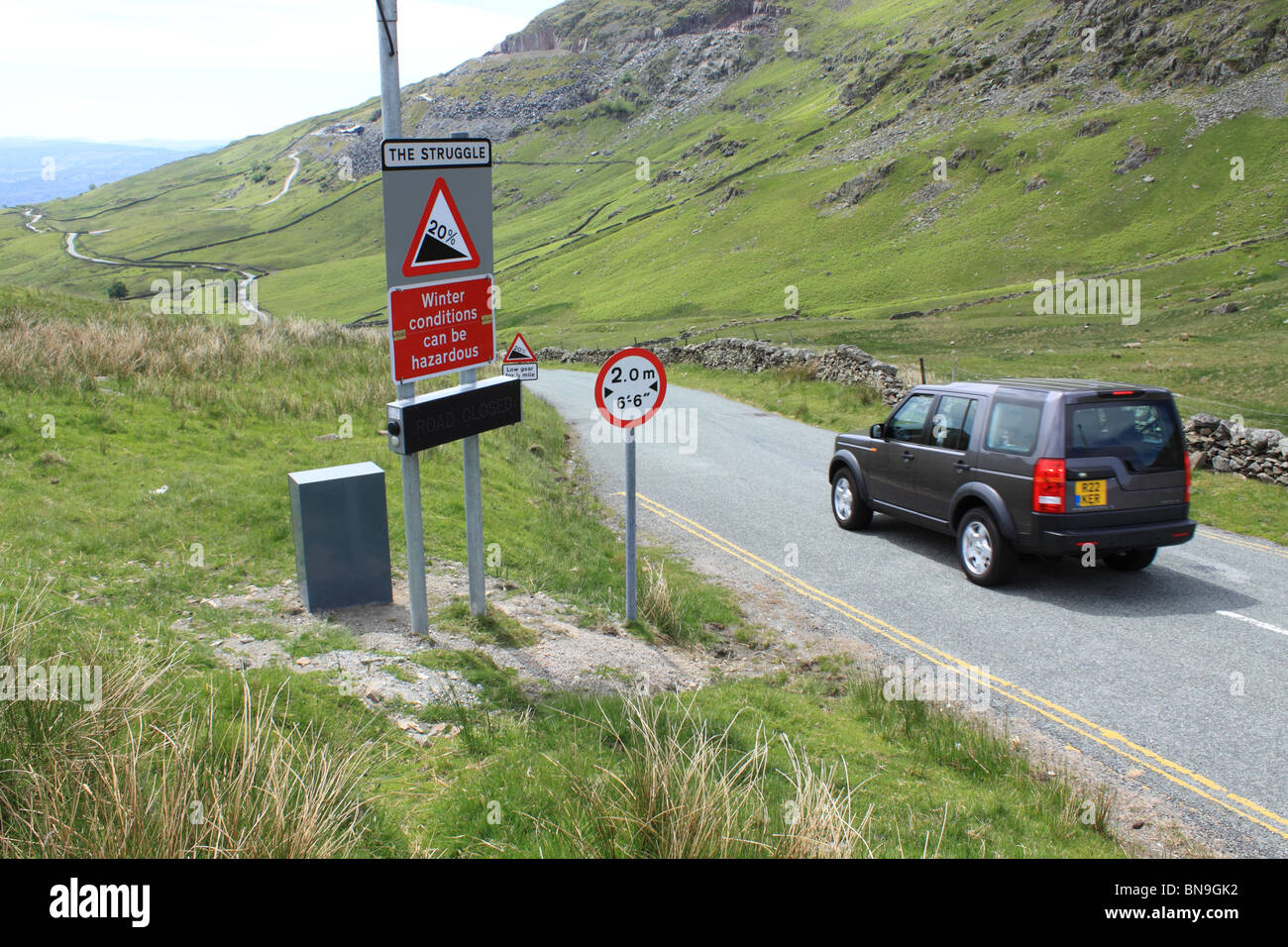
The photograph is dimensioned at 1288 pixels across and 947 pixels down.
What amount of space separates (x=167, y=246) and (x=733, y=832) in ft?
612

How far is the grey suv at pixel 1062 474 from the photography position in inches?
368

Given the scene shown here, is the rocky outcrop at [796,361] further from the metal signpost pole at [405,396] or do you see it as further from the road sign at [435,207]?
the metal signpost pole at [405,396]

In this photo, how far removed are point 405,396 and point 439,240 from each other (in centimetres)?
126

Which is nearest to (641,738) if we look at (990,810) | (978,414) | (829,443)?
(990,810)

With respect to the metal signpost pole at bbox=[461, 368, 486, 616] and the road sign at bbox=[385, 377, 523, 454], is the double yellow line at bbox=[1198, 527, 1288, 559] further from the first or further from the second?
the metal signpost pole at bbox=[461, 368, 486, 616]

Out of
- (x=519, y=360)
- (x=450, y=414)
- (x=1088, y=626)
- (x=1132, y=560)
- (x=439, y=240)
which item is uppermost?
(x=439, y=240)

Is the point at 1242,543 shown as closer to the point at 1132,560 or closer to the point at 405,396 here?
the point at 1132,560

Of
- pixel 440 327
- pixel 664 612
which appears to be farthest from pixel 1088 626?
pixel 440 327

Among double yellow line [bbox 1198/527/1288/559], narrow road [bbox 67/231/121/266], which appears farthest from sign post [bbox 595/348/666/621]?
narrow road [bbox 67/231/121/266]

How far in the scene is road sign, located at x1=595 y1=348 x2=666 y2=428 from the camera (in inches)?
350

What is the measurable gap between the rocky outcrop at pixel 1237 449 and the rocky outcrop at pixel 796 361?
9.38 metres

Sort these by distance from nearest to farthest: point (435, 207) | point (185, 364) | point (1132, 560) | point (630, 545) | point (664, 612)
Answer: point (435, 207) < point (630, 545) < point (664, 612) < point (1132, 560) < point (185, 364)

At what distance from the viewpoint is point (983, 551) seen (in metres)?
10.2

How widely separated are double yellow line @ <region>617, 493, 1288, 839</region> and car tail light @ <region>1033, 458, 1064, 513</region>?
6.84 feet
